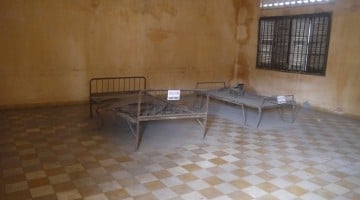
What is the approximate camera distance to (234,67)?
29.3 ft

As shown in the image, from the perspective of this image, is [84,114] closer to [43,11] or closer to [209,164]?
[43,11]

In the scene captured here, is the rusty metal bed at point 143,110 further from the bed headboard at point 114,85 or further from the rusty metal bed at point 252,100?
the bed headboard at point 114,85

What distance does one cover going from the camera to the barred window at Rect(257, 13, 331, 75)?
21.9ft

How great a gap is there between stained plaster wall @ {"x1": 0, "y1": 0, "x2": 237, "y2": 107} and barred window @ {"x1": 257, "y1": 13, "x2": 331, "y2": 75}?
1.06 m

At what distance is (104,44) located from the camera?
6766 millimetres

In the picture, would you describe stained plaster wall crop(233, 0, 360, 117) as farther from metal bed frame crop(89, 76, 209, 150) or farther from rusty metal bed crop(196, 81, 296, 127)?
metal bed frame crop(89, 76, 209, 150)

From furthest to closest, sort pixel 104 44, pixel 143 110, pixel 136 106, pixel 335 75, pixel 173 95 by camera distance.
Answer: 1. pixel 104 44
2. pixel 335 75
3. pixel 136 106
4. pixel 143 110
5. pixel 173 95

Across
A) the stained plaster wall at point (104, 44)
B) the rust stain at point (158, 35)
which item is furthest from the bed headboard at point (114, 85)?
the rust stain at point (158, 35)

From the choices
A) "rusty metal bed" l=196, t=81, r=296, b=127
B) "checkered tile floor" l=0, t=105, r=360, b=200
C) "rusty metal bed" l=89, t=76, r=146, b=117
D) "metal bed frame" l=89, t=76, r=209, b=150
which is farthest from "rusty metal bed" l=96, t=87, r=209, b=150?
"rusty metal bed" l=89, t=76, r=146, b=117

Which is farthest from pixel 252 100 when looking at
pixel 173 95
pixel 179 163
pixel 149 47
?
pixel 149 47

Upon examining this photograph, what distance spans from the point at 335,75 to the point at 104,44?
501 centimetres

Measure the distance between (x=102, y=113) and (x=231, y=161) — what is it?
285 cm

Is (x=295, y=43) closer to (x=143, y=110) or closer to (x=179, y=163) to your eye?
(x=143, y=110)

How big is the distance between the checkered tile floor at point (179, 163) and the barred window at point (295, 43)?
2.07 m
